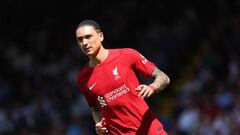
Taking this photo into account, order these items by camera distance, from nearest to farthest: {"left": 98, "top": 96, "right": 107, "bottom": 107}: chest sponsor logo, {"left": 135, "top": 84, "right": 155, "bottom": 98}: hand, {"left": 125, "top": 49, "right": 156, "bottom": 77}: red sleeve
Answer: {"left": 135, "top": 84, "right": 155, "bottom": 98}: hand
{"left": 98, "top": 96, "right": 107, "bottom": 107}: chest sponsor logo
{"left": 125, "top": 49, "right": 156, "bottom": 77}: red sleeve

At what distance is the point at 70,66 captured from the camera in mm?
17203

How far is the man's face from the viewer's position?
7.74 meters

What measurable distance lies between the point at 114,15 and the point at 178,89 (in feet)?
11.1

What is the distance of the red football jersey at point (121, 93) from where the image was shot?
775 cm

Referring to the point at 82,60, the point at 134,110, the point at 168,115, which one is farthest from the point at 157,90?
the point at 82,60

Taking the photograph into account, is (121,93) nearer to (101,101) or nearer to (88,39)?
(101,101)

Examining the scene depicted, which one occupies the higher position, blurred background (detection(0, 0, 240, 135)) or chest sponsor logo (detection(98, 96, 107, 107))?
chest sponsor logo (detection(98, 96, 107, 107))

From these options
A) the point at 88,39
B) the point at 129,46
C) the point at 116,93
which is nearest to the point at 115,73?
the point at 116,93

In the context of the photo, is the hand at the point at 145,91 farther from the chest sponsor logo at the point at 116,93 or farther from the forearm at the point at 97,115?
the forearm at the point at 97,115

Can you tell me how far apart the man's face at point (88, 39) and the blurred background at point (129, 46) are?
16.4ft

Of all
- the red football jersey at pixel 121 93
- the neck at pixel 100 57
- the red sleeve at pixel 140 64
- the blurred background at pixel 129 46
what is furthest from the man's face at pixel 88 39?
the blurred background at pixel 129 46

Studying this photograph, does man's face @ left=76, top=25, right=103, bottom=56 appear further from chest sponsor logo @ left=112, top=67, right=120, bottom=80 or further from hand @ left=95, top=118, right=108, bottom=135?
hand @ left=95, top=118, right=108, bottom=135

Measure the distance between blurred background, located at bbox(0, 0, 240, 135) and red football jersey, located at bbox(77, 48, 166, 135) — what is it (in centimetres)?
460

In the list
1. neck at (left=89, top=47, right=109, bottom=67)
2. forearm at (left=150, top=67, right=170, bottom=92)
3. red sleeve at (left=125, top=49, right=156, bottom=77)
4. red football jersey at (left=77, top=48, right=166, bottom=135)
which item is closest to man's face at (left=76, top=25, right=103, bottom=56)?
neck at (left=89, top=47, right=109, bottom=67)
